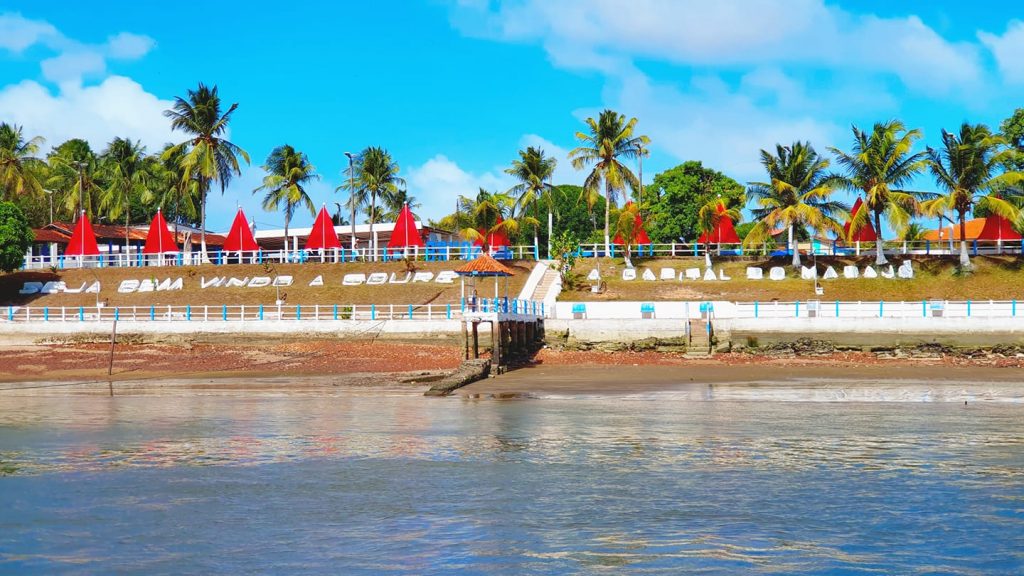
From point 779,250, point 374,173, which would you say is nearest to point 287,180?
point 374,173

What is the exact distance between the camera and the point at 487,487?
1407 centimetres

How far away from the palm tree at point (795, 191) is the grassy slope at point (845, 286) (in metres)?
2.51

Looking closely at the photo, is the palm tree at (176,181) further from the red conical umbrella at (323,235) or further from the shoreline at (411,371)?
the shoreline at (411,371)

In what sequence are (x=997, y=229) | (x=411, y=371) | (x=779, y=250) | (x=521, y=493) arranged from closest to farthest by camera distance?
(x=521, y=493)
(x=411, y=371)
(x=997, y=229)
(x=779, y=250)

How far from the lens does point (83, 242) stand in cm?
6769

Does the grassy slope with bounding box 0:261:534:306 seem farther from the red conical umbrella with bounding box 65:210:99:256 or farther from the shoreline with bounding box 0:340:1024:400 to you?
the shoreline with bounding box 0:340:1024:400

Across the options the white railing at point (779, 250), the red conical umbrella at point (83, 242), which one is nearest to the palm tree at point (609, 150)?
the white railing at point (779, 250)

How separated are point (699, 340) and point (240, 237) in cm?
3860

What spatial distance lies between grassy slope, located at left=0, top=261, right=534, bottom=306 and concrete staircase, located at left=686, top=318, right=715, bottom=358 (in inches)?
571

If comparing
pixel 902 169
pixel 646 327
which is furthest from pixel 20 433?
pixel 902 169

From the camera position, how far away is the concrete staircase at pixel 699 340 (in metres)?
42.5

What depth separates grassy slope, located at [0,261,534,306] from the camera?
2183 inches

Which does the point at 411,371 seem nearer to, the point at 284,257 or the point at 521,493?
the point at 521,493

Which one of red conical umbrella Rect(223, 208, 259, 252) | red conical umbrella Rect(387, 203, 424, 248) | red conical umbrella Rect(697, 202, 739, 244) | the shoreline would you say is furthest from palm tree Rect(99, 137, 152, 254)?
red conical umbrella Rect(697, 202, 739, 244)
